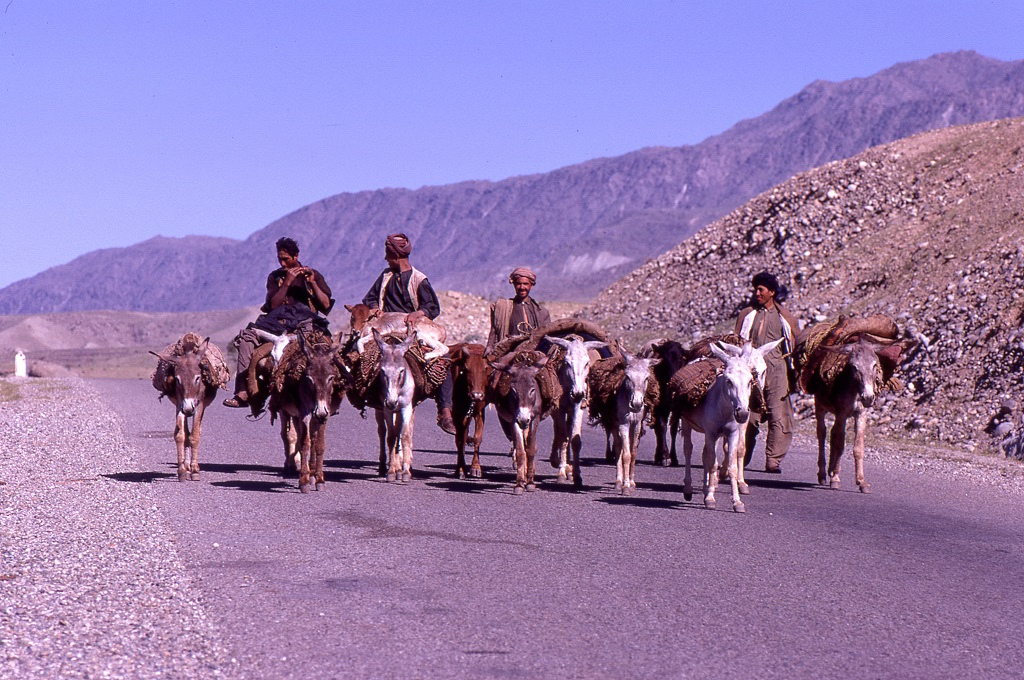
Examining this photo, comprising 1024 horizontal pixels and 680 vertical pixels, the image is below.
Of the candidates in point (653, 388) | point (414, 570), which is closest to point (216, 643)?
point (414, 570)

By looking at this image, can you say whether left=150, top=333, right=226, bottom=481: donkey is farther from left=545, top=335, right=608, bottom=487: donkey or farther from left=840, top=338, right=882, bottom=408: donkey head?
left=840, top=338, right=882, bottom=408: donkey head

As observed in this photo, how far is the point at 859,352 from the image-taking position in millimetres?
15055

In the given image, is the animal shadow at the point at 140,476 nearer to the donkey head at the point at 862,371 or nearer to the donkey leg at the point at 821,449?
the donkey leg at the point at 821,449

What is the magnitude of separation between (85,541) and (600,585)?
4.36 m

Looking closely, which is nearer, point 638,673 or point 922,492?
point 638,673

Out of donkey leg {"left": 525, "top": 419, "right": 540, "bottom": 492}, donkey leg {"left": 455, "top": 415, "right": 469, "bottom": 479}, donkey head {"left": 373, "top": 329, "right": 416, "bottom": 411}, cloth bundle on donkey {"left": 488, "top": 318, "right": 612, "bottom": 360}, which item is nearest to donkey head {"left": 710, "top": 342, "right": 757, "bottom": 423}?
donkey leg {"left": 525, "top": 419, "right": 540, "bottom": 492}

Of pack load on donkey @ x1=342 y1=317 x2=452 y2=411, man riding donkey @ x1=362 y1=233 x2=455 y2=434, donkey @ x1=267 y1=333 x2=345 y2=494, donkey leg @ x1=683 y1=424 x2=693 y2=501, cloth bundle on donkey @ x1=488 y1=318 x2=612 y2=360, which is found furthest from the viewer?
man riding donkey @ x1=362 y1=233 x2=455 y2=434

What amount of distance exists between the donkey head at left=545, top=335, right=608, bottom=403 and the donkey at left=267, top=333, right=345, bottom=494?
240cm

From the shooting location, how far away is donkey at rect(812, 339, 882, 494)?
14828 millimetres

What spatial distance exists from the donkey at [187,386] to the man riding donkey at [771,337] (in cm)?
615

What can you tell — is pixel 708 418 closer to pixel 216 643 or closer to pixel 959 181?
pixel 216 643

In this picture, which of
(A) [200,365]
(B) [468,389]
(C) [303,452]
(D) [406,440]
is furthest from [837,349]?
(A) [200,365]

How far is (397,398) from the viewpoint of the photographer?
46.9 feet

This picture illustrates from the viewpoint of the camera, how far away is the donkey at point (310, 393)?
1373 cm
